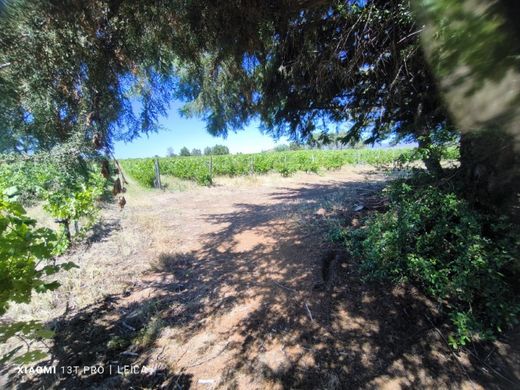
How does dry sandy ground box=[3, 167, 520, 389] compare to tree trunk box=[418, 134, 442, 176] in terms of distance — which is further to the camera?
tree trunk box=[418, 134, 442, 176]

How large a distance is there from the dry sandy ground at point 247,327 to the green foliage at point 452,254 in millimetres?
308

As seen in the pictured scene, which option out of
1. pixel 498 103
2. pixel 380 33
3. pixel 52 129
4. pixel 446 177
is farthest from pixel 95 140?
pixel 446 177

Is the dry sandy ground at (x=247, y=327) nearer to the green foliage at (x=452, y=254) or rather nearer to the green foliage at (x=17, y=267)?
the green foliage at (x=452, y=254)

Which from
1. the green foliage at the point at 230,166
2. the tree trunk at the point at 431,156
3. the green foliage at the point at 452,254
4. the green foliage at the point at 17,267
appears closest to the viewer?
the green foliage at the point at 17,267

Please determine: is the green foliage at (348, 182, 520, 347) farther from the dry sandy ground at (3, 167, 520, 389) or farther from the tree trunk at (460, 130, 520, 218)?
the dry sandy ground at (3, 167, 520, 389)

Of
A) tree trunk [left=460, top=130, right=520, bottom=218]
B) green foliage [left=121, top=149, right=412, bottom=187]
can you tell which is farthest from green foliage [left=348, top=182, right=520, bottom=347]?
green foliage [left=121, top=149, right=412, bottom=187]

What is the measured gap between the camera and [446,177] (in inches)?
101

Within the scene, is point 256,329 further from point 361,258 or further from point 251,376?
point 361,258

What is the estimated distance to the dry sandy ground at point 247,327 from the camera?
2.03 meters

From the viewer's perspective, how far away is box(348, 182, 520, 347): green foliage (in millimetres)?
2014

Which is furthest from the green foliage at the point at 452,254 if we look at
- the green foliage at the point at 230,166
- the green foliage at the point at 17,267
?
the green foliage at the point at 230,166

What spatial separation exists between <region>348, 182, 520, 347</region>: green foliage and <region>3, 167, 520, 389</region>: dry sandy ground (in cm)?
31

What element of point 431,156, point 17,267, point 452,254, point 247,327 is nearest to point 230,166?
point 247,327

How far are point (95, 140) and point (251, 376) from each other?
2193mm
